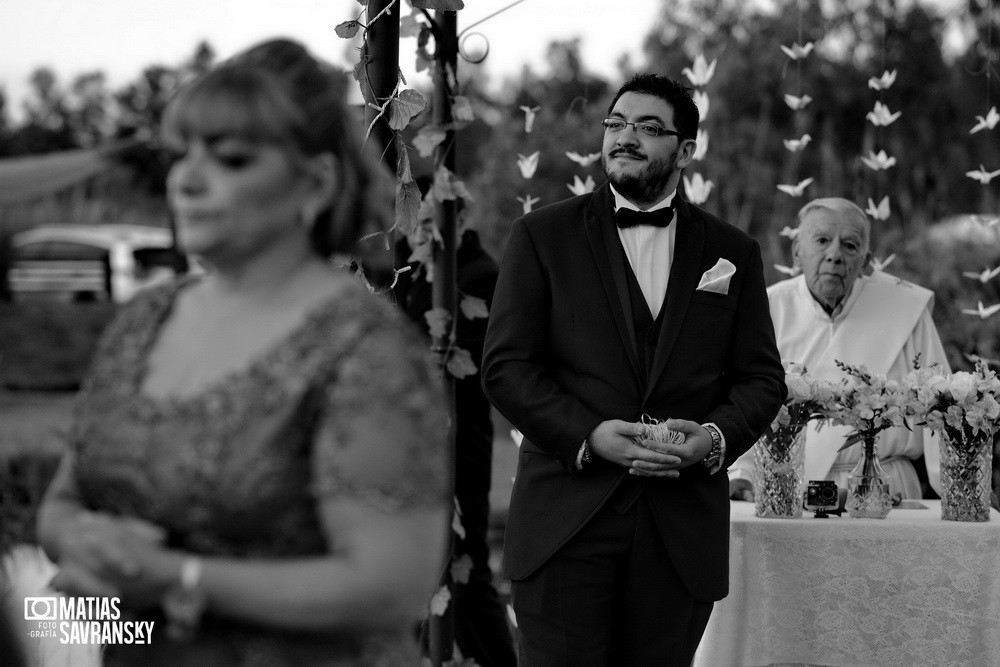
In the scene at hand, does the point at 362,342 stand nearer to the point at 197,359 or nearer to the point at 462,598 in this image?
the point at 197,359

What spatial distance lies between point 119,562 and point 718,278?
186 cm

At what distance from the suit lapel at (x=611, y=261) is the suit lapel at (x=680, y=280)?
0.06m

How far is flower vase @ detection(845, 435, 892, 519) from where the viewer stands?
3.80m

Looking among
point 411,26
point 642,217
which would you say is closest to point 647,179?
point 642,217

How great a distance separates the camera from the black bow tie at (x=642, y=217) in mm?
3020

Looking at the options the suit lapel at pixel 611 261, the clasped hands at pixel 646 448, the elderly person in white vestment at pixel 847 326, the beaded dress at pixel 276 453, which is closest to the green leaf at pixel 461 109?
the suit lapel at pixel 611 261

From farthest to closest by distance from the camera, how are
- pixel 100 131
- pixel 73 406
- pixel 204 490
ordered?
1. pixel 100 131
2. pixel 73 406
3. pixel 204 490

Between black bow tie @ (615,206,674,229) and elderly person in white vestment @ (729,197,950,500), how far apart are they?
141cm

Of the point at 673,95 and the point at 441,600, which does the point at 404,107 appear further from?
the point at 441,600

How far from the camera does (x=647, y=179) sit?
3.02m

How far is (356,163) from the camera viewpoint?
159 centimetres

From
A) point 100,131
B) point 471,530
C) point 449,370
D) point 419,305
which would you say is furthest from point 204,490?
point 471,530

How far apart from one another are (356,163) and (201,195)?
201 mm

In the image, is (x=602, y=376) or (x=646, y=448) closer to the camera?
(x=646, y=448)
